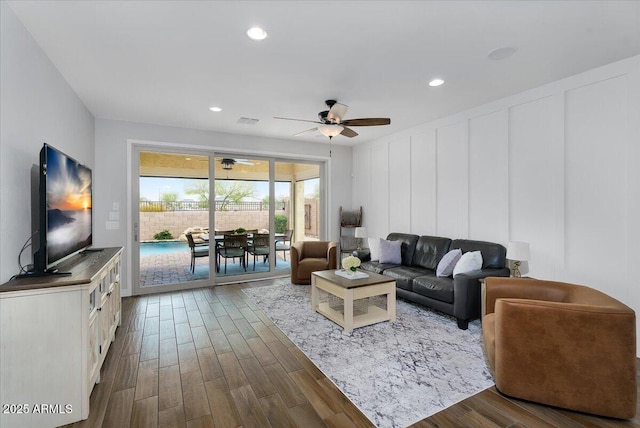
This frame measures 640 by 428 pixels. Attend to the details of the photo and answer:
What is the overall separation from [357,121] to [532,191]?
7.69 ft

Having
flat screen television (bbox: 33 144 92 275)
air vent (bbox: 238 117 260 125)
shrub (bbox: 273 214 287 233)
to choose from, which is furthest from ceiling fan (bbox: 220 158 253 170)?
flat screen television (bbox: 33 144 92 275)

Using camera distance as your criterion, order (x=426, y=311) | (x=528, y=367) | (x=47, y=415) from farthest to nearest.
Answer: (x=426, y=311) < (x=528, y=367) < (x=47, y=415)

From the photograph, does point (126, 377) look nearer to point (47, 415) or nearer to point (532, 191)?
point (47, 415)

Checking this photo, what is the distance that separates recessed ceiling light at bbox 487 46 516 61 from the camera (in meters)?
2.81

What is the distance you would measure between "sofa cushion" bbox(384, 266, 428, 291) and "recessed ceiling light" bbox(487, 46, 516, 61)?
8.88 ft

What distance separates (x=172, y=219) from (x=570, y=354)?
18.2ft

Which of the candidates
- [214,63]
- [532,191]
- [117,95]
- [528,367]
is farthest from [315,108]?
[528,367]

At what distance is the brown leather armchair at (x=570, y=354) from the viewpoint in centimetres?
201

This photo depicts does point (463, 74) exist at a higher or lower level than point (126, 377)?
higher

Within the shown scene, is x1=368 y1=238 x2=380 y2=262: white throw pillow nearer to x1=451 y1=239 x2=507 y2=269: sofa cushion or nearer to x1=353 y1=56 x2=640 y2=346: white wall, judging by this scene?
x1=353 y1=56 x2=640 y2=346: white wall

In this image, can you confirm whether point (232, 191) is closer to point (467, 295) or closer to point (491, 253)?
point (467, 295)

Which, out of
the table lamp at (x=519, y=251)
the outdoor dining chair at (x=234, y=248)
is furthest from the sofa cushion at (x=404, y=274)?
the outdoor dining chair at (x=234, y=248)

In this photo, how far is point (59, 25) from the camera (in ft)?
8.00

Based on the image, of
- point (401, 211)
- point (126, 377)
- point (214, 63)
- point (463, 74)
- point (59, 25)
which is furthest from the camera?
point (401, 211)
